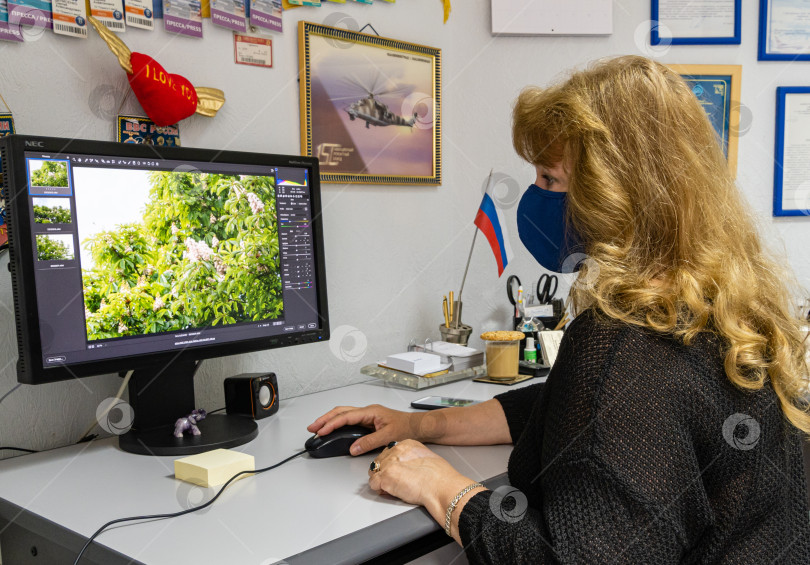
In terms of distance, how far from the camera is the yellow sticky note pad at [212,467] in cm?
98

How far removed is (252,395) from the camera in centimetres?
133

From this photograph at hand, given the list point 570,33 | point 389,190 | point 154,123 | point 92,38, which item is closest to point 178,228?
point 154,123

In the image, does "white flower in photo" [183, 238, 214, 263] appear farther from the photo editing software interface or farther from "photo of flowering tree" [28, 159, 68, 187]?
"photo of flowering tree" [28, 159, 68, 187]

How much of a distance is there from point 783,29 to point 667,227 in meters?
1.61

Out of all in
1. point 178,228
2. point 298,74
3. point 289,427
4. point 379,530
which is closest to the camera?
point 379,530

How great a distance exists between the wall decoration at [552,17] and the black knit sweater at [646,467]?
51.4 inches

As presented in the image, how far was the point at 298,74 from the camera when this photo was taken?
1.59 m

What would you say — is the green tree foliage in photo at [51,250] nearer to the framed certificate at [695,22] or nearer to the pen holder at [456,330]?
the pen holder at [456,330]

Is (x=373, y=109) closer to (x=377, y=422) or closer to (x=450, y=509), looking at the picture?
(x=377, y=422)

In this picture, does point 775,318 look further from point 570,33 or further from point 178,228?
point 570,33

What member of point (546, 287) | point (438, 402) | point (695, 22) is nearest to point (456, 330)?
point (546, 287)

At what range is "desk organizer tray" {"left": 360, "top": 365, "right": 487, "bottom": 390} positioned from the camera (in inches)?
61.7

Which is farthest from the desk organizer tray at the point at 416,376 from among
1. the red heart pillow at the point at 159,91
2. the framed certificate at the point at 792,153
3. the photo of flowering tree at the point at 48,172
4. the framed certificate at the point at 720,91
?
the framed certificate at the point at 792,153

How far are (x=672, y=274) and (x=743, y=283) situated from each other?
0.30ft
